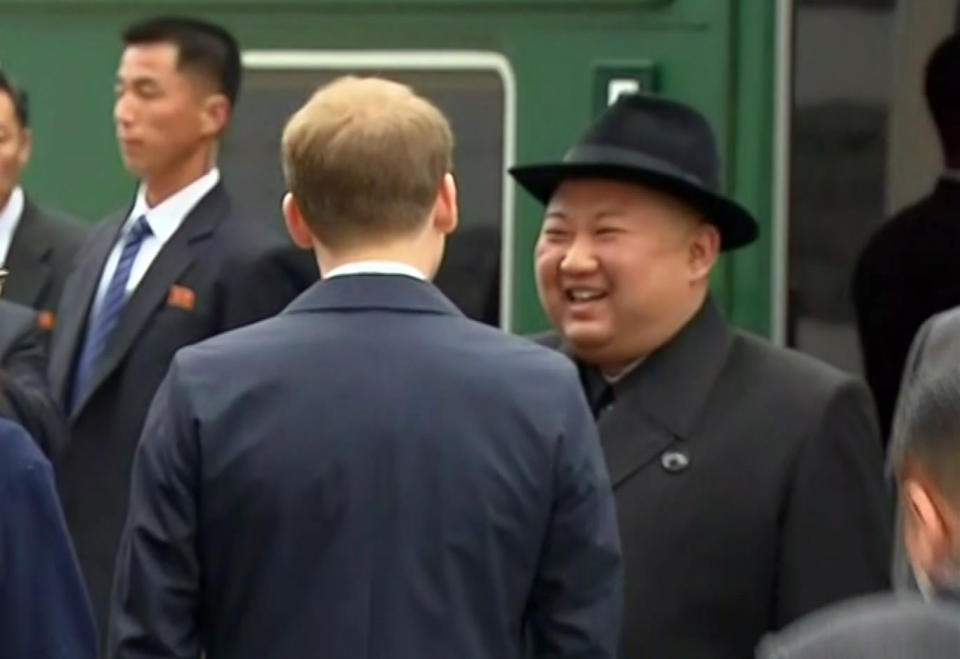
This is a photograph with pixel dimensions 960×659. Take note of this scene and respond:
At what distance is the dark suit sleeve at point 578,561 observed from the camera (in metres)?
3.11

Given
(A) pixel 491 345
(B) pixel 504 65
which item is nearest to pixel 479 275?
(B) pixel 504 65

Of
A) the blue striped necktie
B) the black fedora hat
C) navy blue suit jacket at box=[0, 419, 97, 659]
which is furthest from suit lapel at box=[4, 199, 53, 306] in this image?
navy blue suit jacket at box=[0, 419, 97, 659]

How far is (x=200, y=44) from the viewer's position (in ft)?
16.3

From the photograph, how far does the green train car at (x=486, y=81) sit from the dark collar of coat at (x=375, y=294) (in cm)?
161

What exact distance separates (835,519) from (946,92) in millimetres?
1224

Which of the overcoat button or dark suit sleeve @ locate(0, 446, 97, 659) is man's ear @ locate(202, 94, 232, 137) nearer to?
the overcoat button

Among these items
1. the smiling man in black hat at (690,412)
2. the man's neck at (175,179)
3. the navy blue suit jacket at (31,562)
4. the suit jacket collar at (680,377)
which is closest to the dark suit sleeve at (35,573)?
the navy blue suit jacket at (31,562)

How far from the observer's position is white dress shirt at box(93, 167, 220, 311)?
16.5 feet

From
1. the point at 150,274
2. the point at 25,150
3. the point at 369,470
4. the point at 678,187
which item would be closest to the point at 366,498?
the point at 369,470

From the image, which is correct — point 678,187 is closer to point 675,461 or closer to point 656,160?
point 656,160

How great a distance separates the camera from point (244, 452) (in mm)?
3064

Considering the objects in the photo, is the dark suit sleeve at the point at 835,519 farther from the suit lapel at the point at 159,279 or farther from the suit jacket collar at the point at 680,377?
the suit lapel at the point at 159,279

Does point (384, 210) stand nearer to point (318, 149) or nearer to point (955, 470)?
point (318, 149)

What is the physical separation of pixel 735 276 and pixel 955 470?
2.73 m
